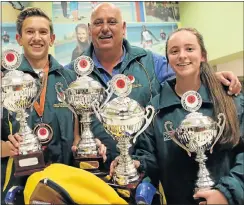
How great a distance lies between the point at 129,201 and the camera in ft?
2.87

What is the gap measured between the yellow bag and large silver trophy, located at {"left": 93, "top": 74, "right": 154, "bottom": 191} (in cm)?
15

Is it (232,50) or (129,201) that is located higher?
(232,50)

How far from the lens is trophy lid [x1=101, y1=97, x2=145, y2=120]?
3.17 feet

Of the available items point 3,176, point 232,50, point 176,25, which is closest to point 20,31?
point 3,176

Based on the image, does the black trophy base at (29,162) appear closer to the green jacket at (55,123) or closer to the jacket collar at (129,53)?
the green jacket at (55,123)

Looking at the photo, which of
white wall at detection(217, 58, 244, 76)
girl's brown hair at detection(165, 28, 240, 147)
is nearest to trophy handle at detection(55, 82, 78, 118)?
girl's brown hair at detection(165, 28, 240, 147)

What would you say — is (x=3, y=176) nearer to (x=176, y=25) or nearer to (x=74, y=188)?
(x=74, y=188)

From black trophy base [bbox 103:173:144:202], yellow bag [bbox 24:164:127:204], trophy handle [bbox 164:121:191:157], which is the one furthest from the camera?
trophy handle [bbox 164:121:191:157]

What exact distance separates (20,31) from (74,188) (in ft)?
2.43

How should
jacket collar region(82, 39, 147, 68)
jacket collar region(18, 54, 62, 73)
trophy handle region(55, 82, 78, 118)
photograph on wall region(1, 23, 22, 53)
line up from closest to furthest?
trophy handle region(55, 82, 78, 118)
jacket collar region(18, 54, 62, 73)
jacket collar region(82, 39, 147, 68)
photograph on wall region(1, 23, 22, 53)

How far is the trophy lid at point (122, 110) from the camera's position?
967mm

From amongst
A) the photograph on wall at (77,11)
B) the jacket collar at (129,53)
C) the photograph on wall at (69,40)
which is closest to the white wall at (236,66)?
the photograph on wall at (77,11)

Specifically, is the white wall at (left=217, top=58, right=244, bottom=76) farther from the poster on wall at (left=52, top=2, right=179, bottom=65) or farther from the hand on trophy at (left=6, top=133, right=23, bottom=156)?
the hand on trophy at (left=6, top=133, right=23, bottom=156)

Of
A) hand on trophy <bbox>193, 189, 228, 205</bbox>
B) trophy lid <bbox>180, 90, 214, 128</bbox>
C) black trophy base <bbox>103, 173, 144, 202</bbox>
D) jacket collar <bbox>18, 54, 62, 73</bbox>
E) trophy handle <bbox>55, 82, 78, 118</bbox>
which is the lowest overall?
hand on trophy <bbox>193, 189, 228, 205</bbox>
